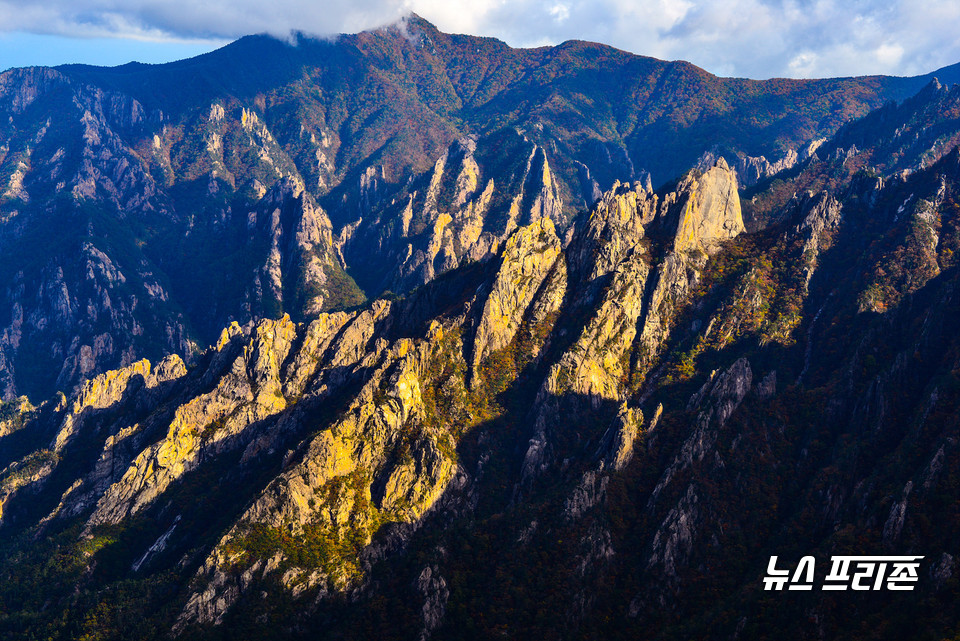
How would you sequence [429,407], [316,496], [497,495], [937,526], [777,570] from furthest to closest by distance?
[429,407]
[497,495]
[316,496]
[777,570]
[937,526]

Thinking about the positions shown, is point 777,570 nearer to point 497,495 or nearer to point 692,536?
point 692,536

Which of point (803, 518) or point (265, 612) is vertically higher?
point (803, 518)

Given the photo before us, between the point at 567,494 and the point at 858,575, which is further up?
the point at 567,494

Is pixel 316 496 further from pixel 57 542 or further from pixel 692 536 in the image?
pixel 692 536

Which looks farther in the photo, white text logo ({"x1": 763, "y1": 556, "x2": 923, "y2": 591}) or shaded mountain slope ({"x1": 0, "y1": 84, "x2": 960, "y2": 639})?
shaded mountain slope ({"x1": 0, "y1": 84, "x2": 960, "y2": 639})

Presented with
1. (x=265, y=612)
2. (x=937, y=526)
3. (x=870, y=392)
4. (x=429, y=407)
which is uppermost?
(x=870, y=392)

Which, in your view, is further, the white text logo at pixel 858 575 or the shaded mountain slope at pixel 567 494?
Answer: the shaded mountain slope at pixel 567 494

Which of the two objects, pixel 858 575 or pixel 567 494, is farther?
pixel 567 494

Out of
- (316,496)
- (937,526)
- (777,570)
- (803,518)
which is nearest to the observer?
(937,526)

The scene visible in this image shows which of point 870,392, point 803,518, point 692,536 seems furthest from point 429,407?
point 870,392

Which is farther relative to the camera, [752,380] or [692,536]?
[752,380]
